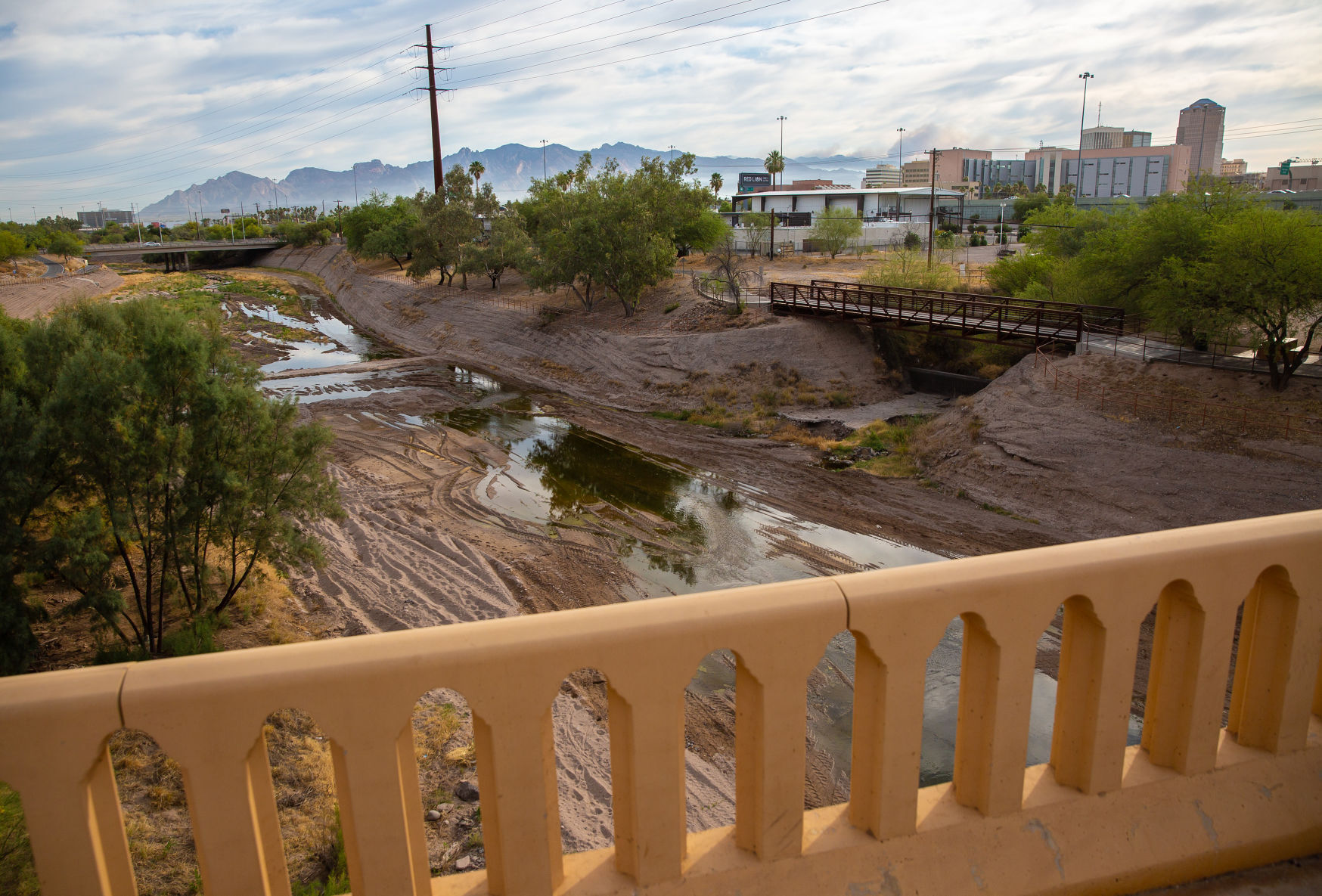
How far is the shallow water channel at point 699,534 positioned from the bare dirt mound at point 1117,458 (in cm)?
483

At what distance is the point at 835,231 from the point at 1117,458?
2089 inches

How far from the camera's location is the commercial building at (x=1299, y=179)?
134375 millimetres

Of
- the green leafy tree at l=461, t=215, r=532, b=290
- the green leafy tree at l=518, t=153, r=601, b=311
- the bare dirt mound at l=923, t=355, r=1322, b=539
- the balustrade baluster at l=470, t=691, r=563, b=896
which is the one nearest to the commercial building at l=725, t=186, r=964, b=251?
the green leafy tree at l=461, t=215, r=532, b=290

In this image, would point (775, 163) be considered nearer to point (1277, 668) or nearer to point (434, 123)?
point (434, 123)

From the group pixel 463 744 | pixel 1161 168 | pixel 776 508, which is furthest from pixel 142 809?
pixel 1161 168

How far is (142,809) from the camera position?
9.34 m

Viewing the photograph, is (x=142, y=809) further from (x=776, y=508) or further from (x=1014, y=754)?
(x=776, y=508)

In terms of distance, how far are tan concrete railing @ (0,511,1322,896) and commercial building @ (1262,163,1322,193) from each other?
154m

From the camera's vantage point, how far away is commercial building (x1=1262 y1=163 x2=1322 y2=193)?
441ft

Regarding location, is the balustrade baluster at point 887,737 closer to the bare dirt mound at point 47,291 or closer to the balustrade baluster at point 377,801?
the balustrade baluster at point 377,801

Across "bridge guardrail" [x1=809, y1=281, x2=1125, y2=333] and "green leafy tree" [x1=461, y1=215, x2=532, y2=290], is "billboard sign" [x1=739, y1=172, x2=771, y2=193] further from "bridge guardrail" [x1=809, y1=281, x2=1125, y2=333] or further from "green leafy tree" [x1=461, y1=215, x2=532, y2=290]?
"bridge guardrail" [x1=809, y1=281, x2=1125, y2=333]

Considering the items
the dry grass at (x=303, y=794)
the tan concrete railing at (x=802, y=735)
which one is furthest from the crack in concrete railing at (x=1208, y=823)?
the dry grass at (x=303, y=794)

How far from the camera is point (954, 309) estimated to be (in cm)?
4078

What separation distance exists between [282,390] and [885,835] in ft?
145
